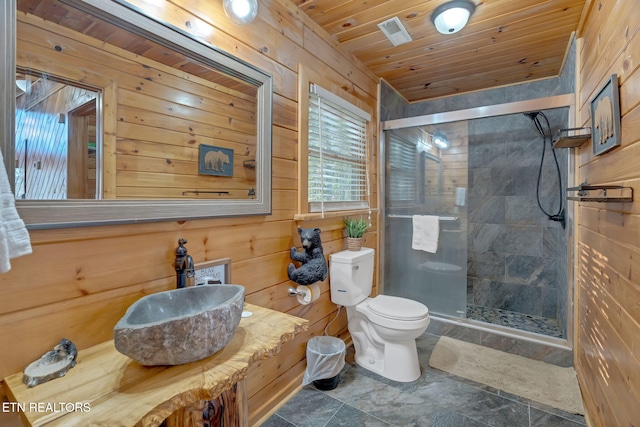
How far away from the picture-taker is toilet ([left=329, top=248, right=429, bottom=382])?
74.0 inches

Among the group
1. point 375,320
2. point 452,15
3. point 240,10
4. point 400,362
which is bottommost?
point 400,362

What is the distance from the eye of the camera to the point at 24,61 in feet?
2.70

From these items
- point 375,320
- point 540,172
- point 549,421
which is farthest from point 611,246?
point 540,172

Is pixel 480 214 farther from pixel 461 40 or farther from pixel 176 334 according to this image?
pixel 176 334

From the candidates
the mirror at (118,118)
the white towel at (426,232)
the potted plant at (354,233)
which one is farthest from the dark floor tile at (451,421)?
the mirror at (118,118)

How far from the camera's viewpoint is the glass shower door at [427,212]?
8.43 ft

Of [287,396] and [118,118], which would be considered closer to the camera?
[118,118]

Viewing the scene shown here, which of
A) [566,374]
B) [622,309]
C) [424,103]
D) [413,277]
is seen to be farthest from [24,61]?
[424,103]

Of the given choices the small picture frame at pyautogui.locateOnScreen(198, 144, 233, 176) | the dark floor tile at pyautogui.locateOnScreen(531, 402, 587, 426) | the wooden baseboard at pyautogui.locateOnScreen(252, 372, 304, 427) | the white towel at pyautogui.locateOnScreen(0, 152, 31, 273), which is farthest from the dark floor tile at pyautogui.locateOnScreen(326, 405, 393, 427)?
the white towel at pyautogui.locateOnScreen(0, 152, 31, 273)

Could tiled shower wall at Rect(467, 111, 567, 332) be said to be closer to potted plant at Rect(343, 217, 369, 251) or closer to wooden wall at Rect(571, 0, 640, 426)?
wooden wall at Rect(571, 0, 640, 426)

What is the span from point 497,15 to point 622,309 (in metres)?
1.80

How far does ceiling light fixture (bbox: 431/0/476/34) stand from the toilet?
1.59 meters

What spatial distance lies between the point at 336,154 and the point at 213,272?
50.5 inches

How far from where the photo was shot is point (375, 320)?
1.95 m
